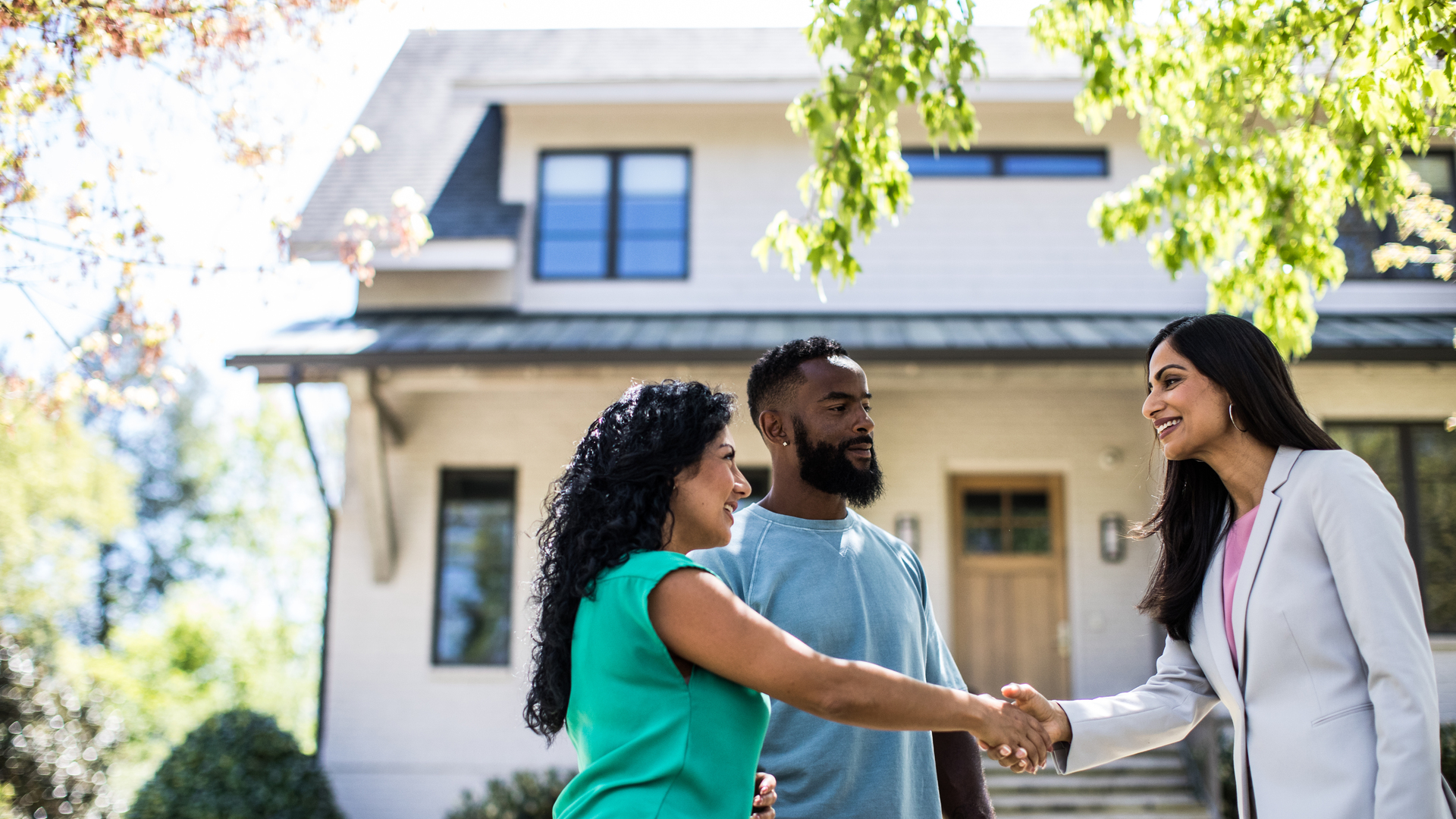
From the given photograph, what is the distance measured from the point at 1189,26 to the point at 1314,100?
643mm

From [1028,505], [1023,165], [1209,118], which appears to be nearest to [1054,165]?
[1023,165]

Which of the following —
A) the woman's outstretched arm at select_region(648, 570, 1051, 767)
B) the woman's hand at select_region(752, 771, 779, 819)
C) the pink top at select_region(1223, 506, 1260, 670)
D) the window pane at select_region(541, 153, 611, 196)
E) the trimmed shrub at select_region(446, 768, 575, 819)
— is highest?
the window pane at select_region(541, 153, 611, 196)

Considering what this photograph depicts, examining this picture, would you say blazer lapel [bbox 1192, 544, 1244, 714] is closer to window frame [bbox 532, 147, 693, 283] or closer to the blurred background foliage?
window frame [bbox 532, 147, 693, 283]

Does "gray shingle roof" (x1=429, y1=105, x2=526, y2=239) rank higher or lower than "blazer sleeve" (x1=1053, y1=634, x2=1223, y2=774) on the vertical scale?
higher

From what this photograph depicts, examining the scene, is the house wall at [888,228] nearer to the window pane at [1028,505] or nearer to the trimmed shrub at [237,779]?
the window pane at [1028,505]

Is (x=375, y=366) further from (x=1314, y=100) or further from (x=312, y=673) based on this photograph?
(x=312, y=673)

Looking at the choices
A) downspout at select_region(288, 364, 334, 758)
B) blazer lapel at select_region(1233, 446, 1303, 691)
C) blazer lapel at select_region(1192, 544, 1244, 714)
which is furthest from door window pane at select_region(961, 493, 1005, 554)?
blazer lapel at select_region(1233, 446, 1303, 691)

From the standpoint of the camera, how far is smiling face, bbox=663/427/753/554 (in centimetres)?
228

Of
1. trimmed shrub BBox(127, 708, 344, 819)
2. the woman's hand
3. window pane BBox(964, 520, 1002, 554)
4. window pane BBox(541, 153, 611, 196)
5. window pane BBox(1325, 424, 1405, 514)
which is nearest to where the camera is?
the woman's hand

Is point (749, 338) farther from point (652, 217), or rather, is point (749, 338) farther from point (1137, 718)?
point (1137, 718)

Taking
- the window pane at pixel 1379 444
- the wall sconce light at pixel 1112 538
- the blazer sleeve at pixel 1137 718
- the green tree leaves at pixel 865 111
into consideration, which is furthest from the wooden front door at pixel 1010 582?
the blazer sleeve at pixel 1137 718

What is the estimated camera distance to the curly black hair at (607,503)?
85.8 inches

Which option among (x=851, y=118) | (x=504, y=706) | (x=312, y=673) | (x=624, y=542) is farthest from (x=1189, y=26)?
(x=312, y=673)

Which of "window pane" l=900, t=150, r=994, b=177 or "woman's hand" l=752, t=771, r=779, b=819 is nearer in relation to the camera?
"woman's hand" l=752, t=771, r=779, b=819
